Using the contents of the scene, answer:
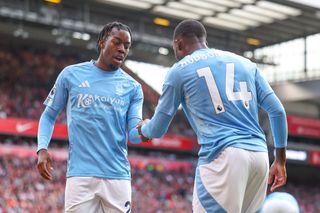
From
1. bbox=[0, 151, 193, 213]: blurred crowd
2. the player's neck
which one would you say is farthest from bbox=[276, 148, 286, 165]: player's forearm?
bbox=[0, 151, 193, 213]: blurred crowd

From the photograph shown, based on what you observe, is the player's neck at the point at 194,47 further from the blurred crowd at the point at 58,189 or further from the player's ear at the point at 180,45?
the blurred crowd at the point at 58,189

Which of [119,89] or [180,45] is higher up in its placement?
[180,45]

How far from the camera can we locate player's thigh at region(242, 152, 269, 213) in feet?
12.0

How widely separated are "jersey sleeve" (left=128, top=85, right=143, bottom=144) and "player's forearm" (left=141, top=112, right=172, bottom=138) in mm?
492

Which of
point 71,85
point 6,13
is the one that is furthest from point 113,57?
point 6,13

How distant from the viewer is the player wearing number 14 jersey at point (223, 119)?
11.8 ft

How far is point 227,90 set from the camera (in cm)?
371

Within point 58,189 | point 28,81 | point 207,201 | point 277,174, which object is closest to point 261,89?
point 277,174

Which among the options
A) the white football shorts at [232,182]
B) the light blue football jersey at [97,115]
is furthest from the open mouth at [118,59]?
the white football shorts at [232,182]

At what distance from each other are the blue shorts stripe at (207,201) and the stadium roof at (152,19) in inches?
833

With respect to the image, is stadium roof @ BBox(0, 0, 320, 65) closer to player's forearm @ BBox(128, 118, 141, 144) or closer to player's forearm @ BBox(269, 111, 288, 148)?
player's forearm @ BBox(128, 118, 141, 144)

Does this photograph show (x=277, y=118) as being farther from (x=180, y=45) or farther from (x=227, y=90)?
(x=180, y=45)

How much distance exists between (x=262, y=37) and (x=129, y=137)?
2651 centimetres

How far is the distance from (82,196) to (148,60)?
84.9 ft
